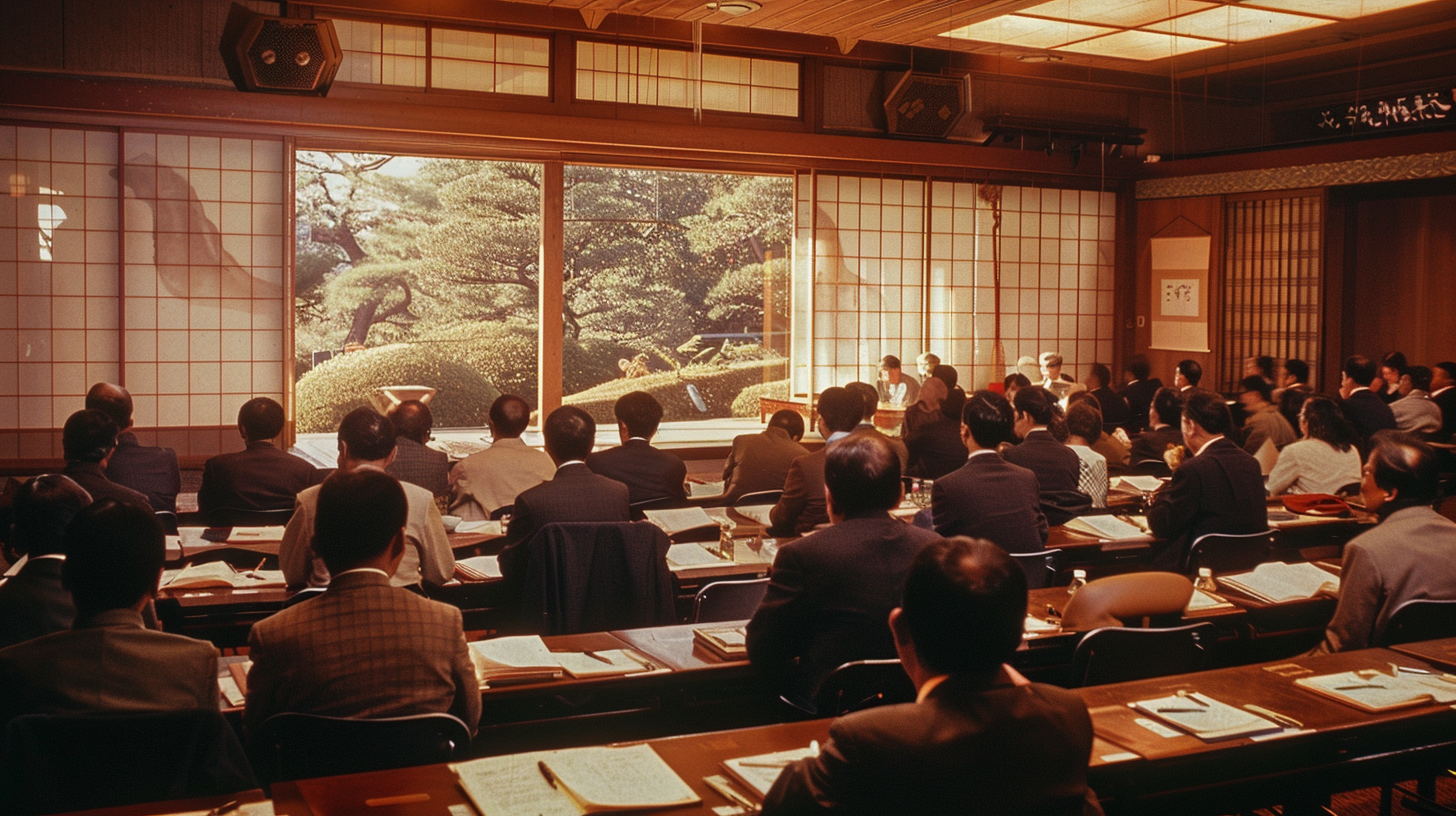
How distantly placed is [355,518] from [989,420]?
94.0 inches

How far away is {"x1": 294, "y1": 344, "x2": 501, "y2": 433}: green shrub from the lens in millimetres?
12891

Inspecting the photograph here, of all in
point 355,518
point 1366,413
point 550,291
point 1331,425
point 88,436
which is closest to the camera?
point 355,518

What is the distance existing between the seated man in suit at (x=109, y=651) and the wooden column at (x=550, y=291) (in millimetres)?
6140

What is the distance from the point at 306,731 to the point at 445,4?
21.6 ft

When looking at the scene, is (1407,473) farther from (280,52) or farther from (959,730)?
(280,52)

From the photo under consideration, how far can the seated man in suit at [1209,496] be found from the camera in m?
4.22

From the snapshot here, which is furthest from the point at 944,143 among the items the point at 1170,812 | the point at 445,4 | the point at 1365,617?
the point at 1170,812

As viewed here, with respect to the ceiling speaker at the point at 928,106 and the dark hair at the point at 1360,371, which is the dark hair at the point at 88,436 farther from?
the dark hair at the point at 1360,371

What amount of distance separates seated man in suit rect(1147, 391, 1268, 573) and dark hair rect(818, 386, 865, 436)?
3.88 ft

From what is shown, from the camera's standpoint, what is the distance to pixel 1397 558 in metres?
3.01

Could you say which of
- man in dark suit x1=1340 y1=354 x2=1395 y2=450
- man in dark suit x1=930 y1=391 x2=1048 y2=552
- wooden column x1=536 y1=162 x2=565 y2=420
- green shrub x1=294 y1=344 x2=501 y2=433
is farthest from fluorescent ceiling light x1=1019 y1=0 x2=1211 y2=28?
green shrub x1=294 y1=344 x2=501 y2=433

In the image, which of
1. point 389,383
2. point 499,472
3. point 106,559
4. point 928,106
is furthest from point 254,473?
point 389,383

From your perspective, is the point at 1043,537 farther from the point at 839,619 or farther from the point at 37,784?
the point at 37,784

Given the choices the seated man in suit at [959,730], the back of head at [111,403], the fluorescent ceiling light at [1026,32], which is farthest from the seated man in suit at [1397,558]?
the fluorescent ceiling light at [1026,32]
